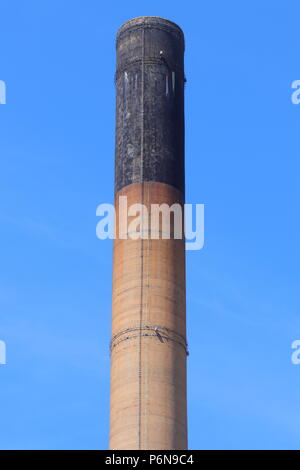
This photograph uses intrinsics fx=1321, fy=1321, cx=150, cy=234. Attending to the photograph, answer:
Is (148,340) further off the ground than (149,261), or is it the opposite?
(149,261)

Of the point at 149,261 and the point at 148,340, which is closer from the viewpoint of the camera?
the point at 148,340

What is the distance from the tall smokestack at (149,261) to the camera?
64062mm

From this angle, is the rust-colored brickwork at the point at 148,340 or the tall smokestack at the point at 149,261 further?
the tall smokestack at the point at 149,261

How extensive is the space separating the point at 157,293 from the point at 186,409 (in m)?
5.98

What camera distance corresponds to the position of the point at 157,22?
7238 centimetres

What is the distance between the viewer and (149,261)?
67.2 m

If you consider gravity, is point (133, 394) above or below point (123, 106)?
below

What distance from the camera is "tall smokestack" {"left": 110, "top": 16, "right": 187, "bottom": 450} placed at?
6406 centimetres

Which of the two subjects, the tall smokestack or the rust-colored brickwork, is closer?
the rust-colored brickwork
